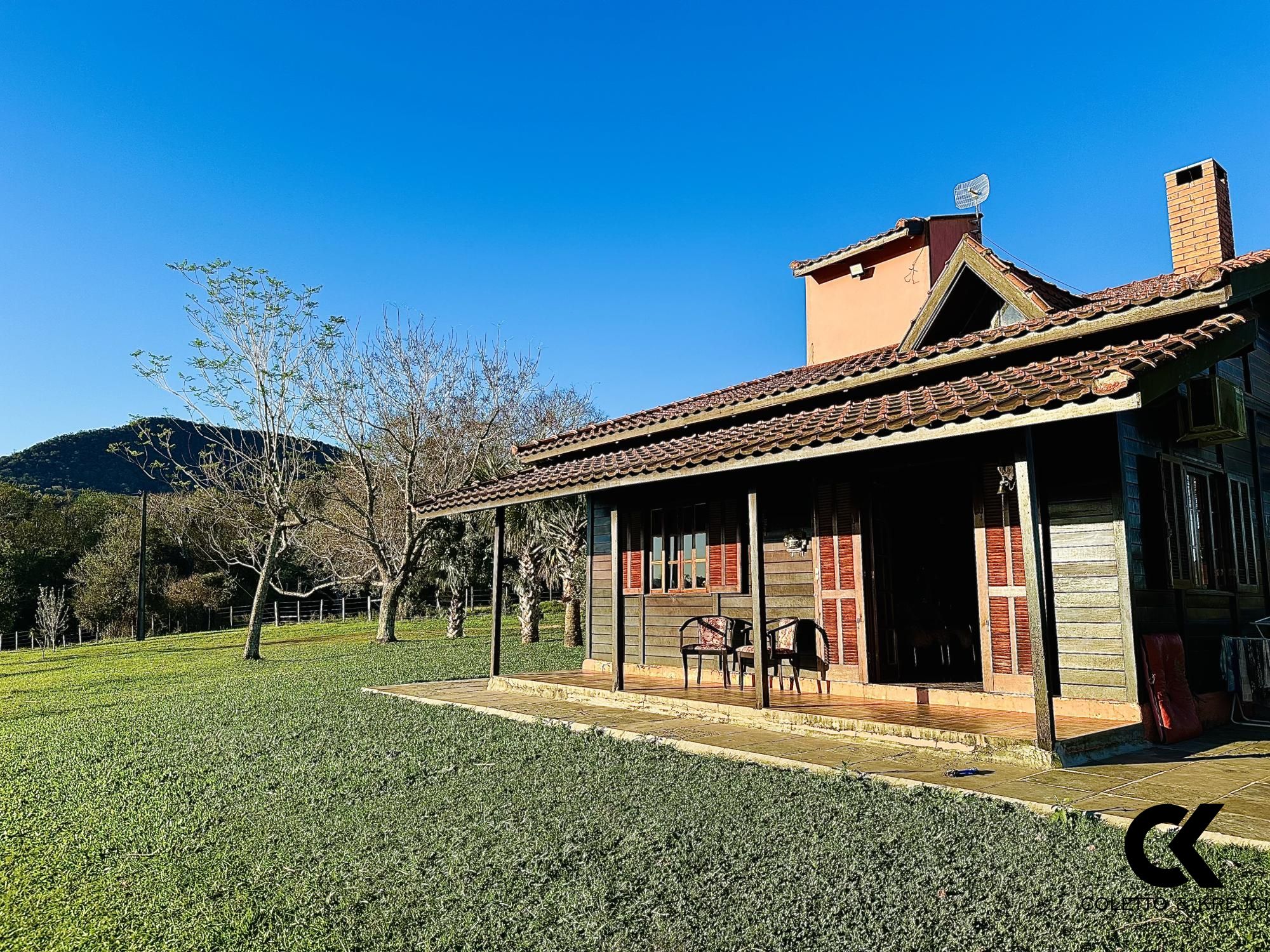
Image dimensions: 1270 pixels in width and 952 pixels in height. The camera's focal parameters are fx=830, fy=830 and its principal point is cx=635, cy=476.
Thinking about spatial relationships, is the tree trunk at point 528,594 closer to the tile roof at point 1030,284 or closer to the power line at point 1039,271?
the power line at point 1039,271

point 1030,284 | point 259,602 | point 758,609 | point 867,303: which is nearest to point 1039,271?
point 1030,284

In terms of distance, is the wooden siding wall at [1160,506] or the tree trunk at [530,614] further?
the tree trunk at [530,614]

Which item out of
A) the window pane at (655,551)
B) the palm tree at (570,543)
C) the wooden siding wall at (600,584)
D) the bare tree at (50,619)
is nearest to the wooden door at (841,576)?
the window pane at (655,551)

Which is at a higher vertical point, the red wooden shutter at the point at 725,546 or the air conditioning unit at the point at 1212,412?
the air conditioning unit at the point at 1212,412

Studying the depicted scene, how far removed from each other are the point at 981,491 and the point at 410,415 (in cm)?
1571

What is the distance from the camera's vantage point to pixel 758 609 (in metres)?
7.58

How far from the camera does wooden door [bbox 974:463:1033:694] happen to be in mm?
7320

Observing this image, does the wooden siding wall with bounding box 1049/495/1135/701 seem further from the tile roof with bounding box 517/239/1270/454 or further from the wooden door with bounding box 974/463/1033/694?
the tile roof with bounding box 517/239/1270/454

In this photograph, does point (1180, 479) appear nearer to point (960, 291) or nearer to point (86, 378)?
point (960, 291)

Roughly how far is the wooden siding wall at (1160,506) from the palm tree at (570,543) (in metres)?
13.6

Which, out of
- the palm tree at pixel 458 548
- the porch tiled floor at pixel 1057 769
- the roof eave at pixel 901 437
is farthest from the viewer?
the palm tree at pixel 458 548

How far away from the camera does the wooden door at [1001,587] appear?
7.32 meters

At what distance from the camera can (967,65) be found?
15.4 m

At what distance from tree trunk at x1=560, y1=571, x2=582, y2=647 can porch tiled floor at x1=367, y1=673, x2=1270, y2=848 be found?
11.4 metres
